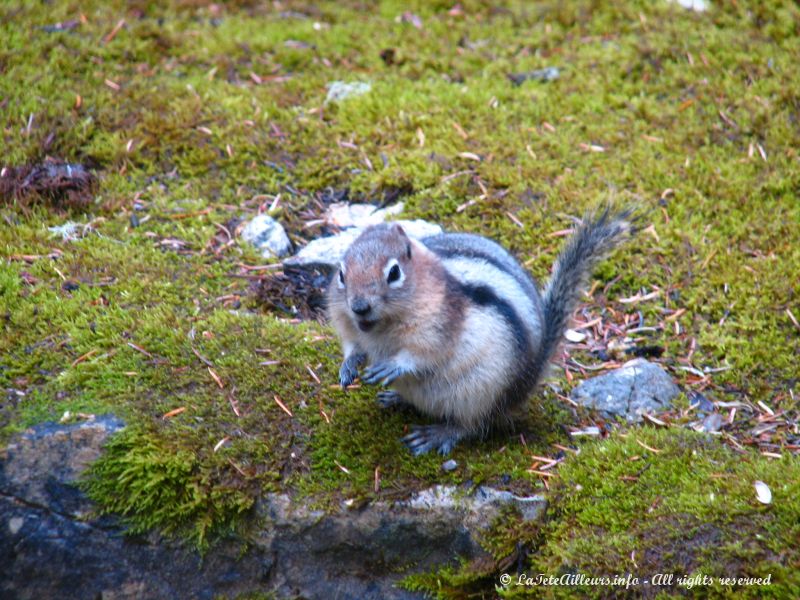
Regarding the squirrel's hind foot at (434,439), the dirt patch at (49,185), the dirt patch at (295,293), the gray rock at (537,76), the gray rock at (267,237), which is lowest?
the squirrel's hind foot at (434,439)

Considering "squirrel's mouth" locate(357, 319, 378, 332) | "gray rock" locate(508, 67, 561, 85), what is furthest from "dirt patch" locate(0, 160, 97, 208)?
"gray rock" locate(508, 67, 561, 85)

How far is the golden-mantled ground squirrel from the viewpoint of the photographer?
467cm

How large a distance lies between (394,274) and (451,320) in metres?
0.44

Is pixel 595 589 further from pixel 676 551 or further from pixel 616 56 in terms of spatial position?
pixel 616 56

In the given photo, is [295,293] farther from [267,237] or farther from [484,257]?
[484,257]

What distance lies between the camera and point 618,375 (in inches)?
225

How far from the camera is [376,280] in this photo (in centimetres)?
459

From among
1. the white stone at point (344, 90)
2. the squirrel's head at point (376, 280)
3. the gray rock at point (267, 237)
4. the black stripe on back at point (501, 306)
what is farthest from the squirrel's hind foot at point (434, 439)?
the white stone at point (344, 90)

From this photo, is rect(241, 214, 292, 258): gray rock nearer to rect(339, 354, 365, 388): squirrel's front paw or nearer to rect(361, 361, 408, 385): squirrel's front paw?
rect(339, 354, 365, 388): squirrel's front paw

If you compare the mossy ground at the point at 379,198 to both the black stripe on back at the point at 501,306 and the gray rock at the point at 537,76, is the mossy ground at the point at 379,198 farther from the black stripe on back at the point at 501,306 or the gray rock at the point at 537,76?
the black stripe on back at the point at 501,306

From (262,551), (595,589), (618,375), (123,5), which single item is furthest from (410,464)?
(123,5)

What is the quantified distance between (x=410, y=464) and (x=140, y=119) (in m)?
4.41

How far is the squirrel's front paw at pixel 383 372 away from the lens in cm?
466

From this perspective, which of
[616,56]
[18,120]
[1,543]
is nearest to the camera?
[1,543]
